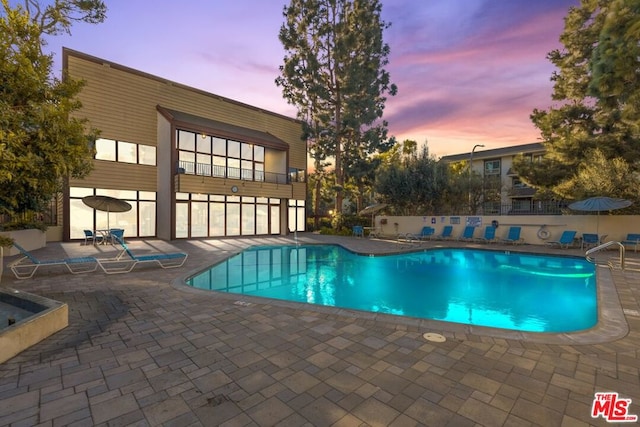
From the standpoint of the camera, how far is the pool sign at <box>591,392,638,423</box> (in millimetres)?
2311

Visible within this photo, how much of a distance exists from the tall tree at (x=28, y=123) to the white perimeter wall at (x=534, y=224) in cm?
1801

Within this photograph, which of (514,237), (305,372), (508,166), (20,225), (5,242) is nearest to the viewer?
(305,372)

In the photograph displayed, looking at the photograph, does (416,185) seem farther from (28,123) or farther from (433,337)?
(28,123)

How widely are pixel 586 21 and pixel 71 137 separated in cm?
2214

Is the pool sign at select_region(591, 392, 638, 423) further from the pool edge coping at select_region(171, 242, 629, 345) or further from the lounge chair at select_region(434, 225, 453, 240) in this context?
the lounge chair at select_region(434, 225, 453, 240)

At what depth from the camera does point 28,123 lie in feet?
12.4

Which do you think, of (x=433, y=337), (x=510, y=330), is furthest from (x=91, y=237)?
(x=510, y=330)

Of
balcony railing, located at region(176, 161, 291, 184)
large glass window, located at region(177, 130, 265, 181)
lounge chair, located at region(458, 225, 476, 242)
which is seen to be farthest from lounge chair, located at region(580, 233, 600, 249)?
large glass window, located at region(177, 130, 265, 181)

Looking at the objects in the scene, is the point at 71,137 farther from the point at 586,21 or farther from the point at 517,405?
the point at 586,21

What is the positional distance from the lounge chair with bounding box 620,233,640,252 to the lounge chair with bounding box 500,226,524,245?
378 cm

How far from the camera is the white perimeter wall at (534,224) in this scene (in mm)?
13208

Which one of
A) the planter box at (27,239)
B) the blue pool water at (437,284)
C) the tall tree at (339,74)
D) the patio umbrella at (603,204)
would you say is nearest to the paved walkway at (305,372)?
the blue pool water at (437,284)

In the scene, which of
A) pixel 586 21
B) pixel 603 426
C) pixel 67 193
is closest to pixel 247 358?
pixel 603 426

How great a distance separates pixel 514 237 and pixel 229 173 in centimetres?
1670
